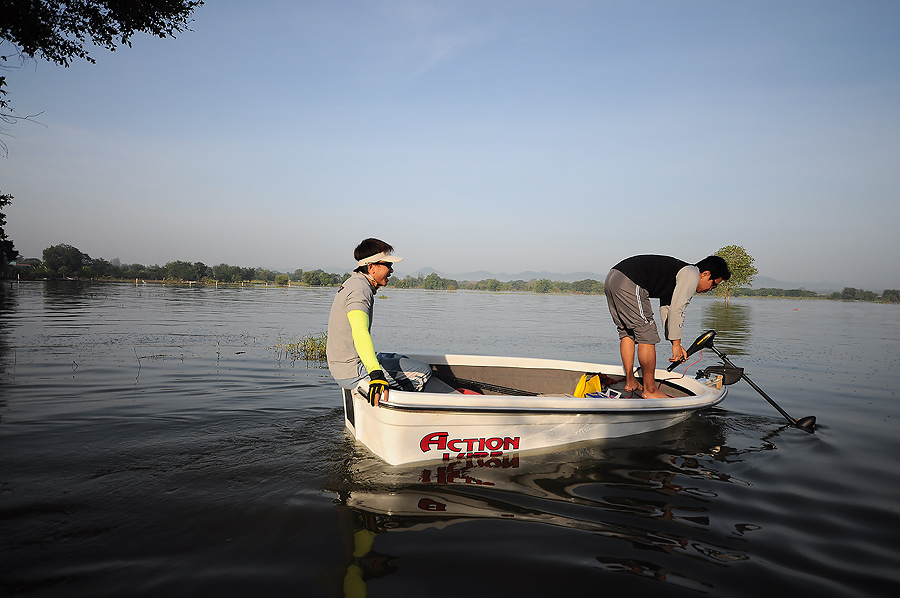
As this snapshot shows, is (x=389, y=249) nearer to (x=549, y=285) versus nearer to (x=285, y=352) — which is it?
(x=285, y=352)

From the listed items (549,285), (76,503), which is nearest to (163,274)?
(549,285)

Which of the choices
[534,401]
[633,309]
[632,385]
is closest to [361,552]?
[534,401]

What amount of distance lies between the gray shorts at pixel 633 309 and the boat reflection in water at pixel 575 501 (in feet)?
4.17

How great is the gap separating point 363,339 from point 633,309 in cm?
353

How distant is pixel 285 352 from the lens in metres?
11.2

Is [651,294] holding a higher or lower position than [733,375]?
higher

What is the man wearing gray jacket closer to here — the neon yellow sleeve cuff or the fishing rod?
the fishing rod

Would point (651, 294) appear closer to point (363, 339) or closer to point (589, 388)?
point (589, 388)

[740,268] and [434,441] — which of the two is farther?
[740,268]

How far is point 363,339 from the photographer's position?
13.4 ft

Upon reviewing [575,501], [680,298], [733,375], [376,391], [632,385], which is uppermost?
[680,298]

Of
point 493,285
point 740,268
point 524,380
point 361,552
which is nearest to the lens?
point 361,552

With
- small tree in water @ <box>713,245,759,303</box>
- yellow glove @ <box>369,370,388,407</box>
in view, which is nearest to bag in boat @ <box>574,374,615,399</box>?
yellow glove @ <box>369,370,388,407</box>

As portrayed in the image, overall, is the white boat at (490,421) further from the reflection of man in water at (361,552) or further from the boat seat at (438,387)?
the boat seat at (438,387)
